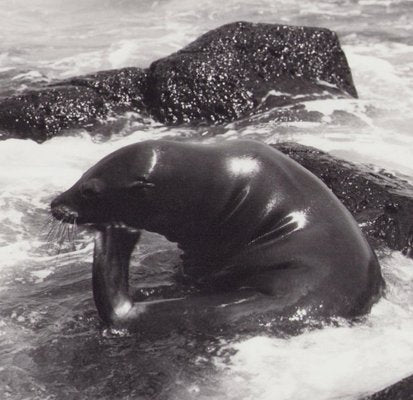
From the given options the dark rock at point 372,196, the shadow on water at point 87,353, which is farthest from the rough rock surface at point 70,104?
the shadow on water at point 87,353

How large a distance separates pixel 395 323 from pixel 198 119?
5.23 m

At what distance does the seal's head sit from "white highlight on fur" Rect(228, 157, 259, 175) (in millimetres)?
468

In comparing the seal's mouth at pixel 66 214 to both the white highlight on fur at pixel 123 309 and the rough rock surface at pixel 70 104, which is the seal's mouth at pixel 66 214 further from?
the rough rock surface at pixel 70 104

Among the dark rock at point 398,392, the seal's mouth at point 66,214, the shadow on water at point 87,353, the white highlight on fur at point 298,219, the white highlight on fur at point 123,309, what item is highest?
the seal's mouth at point 66,214

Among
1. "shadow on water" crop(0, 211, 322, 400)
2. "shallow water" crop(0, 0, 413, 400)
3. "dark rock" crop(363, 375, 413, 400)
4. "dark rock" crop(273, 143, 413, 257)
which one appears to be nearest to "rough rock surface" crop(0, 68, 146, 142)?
"shallow water" crop(0, 0, 413, 400)

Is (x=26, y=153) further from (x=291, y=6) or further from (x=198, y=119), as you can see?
(x=291, y=6)

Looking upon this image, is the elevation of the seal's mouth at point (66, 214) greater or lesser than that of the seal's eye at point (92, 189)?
lesser

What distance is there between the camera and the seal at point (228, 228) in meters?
5.24

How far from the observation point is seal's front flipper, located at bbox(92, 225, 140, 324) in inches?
203

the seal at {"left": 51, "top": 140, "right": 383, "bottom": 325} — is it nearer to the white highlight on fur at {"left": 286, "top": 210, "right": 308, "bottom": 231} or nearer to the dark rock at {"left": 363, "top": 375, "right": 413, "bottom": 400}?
the white highlight on fur at {"left": 286, "top": 210, "right": 308, "bottom": 231}

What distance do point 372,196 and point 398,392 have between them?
2950mm

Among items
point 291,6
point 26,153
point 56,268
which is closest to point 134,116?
point 26,153

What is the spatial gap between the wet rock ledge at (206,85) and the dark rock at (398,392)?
6.25 meters

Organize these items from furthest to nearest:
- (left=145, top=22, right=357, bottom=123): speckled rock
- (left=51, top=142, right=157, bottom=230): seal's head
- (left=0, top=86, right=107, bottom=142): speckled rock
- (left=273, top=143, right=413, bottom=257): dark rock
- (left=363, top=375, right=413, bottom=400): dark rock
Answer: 1. (left=145, top=22, right=357, bottom=123): speckled rock
2. (left=0, top=86, right=107, bottom=142): speckled rock
3. (left=273, top=143, right=413, bottom=257): dark rock
4. (left=51, top=142, right=157, bottom=230): seal's head
5. (left=363, top=375, right=413, bottom=400): dark rock
